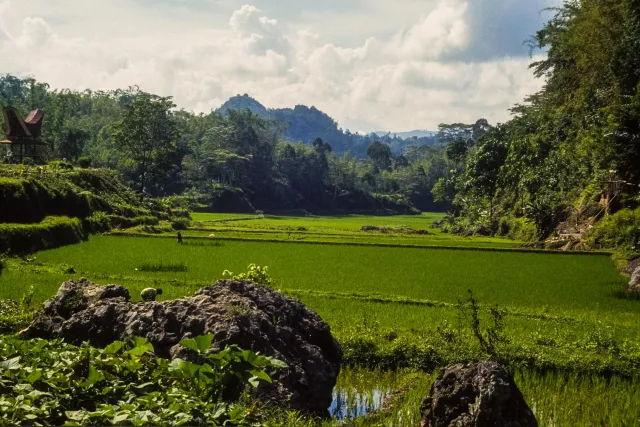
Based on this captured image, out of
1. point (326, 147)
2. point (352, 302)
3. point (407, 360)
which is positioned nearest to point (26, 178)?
point (352, 302)

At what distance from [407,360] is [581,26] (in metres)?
32.1

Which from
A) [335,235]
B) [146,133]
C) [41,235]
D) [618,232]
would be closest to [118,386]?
[41,235]

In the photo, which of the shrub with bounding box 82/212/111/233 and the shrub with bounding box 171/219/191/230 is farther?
the shrub with bounding box 171/219/191/230

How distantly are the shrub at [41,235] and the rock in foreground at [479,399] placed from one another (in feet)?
61.5

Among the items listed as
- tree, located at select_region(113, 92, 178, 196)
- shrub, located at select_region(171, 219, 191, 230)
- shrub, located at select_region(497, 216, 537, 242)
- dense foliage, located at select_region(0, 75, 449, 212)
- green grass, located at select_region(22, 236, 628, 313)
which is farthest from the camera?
dense foliage, located at select_region(0, 75, 449, 212)

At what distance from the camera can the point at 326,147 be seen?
127 metres

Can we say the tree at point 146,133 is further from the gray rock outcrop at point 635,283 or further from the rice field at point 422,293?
the gray rock outcrop at point 635,283

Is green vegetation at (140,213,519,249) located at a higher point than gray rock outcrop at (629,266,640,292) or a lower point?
lower

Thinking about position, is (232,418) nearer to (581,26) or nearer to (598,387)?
(598,387)

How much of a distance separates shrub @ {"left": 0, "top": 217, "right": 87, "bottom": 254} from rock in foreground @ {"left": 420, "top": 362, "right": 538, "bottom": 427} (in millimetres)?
18759

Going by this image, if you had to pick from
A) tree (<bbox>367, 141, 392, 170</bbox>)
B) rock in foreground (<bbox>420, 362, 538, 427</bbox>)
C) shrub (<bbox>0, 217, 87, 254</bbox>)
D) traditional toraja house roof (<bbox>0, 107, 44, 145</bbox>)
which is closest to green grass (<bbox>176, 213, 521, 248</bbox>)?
shrub (<bbox>0, 217, 87, 254</bbox>)

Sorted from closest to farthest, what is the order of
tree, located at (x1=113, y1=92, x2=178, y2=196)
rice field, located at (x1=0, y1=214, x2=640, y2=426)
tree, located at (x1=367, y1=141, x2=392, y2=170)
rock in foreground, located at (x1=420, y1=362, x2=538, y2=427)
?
1. rock in foreground, located at (x1=420, y1=362, x2=538, y2=427)
2. rice field, located at (x1=0, y1=214, x2=640, y2=426)
3. tree, located at (x1=113, y1=92, x2=178, y2=196)
4. tree, located at (x1=367, y1=141, x2=392, y2=170)

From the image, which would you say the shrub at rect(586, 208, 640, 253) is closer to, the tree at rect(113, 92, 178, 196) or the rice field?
the rice field

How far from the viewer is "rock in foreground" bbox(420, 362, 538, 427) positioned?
17.1ft
